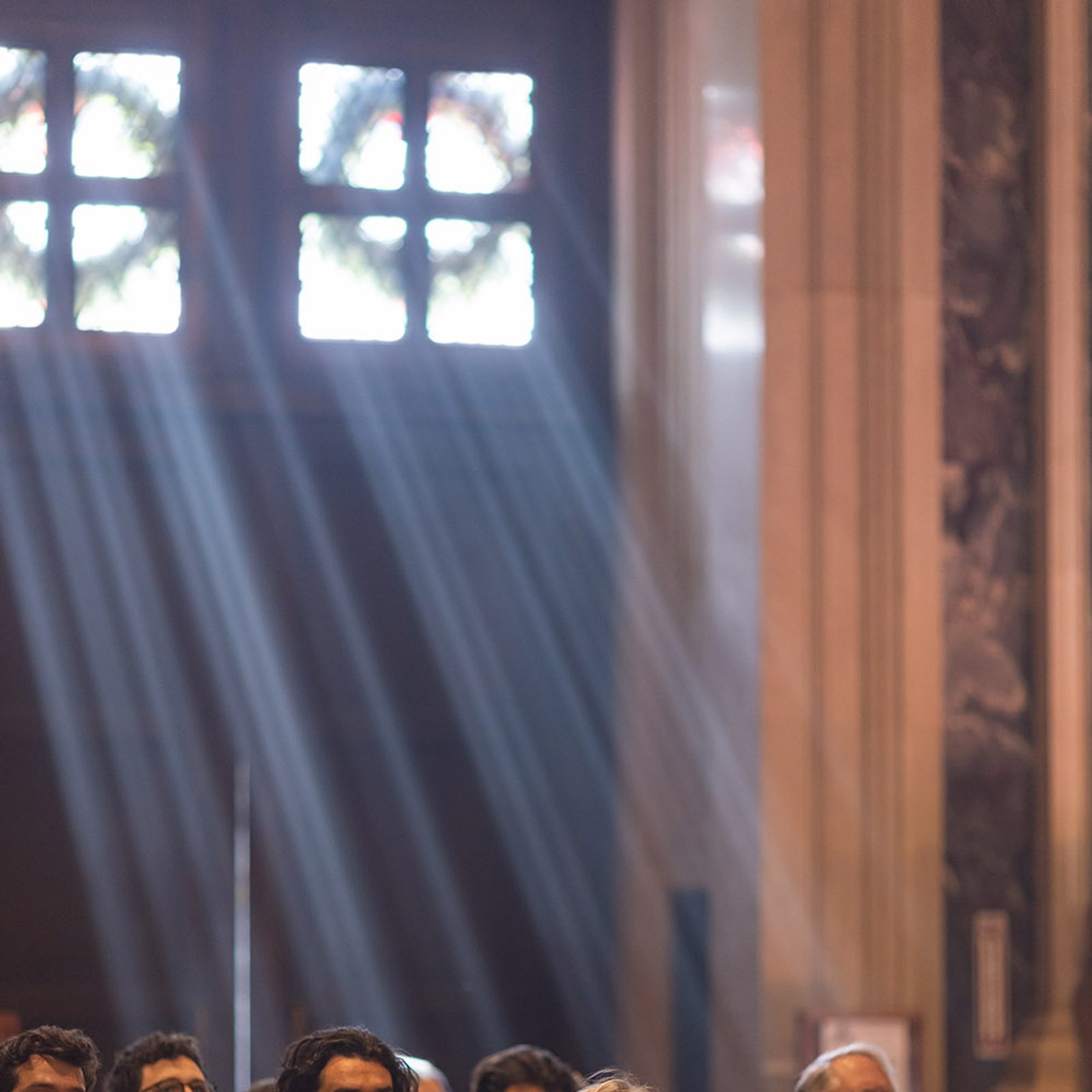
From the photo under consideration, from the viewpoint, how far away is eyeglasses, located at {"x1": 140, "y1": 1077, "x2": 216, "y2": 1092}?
174 inches

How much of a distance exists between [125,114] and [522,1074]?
18.6 feet

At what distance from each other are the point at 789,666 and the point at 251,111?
3744 mm

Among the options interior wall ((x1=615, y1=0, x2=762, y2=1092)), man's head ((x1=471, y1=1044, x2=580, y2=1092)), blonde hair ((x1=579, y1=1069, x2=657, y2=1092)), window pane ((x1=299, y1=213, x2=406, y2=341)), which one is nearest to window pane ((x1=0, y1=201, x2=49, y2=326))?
window pane ((x1=299, y1=213, x2=406, y2=341))

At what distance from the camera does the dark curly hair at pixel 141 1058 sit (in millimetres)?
4531

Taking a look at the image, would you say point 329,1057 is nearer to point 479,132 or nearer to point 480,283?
point 480,283

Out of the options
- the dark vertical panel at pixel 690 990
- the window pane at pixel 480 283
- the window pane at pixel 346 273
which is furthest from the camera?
the window pane at pixel 480 283

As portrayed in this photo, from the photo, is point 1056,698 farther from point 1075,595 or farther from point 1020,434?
point 1020,434

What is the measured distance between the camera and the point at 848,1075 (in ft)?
14.9

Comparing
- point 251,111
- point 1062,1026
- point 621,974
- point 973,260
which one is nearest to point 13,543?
point 251,111

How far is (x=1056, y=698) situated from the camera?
752cm

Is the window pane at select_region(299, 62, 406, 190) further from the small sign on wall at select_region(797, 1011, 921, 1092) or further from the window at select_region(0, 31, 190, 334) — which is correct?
the small sign on wall at select_region(797, 1011, 921, 1092)

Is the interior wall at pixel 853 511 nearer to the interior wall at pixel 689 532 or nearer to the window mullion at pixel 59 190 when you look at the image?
the interior wall at pixel 689 532

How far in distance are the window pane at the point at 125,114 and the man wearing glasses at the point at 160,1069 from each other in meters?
5.33

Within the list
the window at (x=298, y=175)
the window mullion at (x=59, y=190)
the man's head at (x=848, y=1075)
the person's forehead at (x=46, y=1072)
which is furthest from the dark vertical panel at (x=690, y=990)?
the person's forehead at (x=46, y=1072)
